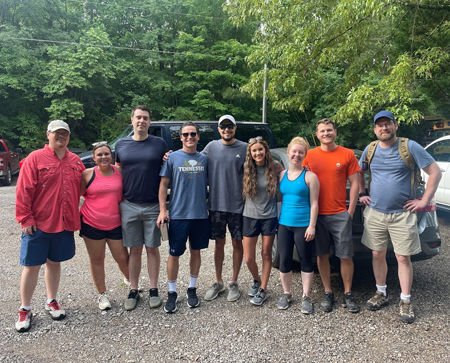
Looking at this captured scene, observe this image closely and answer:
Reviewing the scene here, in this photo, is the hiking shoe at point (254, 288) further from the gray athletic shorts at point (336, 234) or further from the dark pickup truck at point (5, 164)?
the dark pickup truck at point (5, 164)

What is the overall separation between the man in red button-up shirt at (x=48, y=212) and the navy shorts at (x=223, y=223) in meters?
1.31

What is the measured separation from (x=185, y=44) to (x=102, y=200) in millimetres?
16865

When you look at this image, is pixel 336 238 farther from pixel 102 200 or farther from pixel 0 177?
pixel 0 177

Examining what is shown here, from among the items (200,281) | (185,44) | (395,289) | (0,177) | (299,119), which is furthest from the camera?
(299,119)

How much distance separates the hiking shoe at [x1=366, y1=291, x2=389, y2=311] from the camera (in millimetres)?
3266

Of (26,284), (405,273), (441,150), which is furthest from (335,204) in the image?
(441,150)

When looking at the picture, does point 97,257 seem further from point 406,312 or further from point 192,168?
point 406,312

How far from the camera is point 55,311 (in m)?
3.12

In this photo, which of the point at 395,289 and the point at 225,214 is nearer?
the point at 225,214

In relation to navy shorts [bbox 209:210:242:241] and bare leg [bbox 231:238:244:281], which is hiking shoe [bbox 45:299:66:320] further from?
bare leg [bbox 231:238:244:281]

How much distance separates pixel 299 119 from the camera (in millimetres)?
20734

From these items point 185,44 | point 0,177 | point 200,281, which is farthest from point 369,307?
point 185,44

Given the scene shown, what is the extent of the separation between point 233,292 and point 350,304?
3.85ft

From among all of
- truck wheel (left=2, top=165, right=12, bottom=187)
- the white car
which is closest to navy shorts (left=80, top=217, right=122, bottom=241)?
the white car
